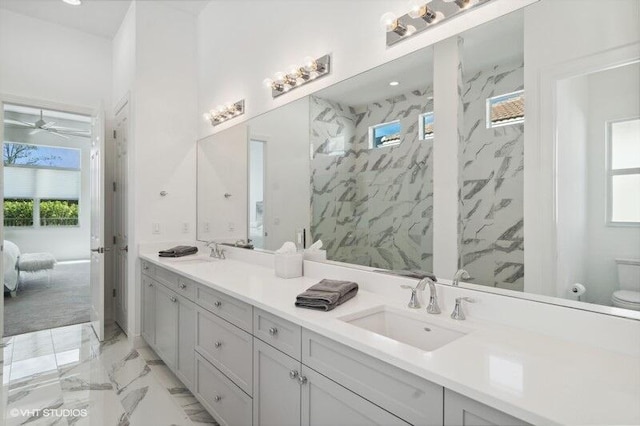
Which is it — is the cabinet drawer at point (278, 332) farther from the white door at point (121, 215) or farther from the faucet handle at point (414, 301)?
the white door at point (121, 215)

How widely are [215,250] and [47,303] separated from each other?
322cm

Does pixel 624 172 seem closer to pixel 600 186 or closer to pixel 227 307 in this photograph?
pixel 600 186

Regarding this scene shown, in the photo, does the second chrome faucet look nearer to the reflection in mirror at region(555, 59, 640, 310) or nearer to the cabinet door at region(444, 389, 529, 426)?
the reflection in mirror at region(555, 59, 640, 310)

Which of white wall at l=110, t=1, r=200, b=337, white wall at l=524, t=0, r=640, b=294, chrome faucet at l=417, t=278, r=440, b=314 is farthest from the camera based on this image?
white wall at l=110, t=1, r=200, b=337

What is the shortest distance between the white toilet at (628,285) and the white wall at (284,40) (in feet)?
3.35

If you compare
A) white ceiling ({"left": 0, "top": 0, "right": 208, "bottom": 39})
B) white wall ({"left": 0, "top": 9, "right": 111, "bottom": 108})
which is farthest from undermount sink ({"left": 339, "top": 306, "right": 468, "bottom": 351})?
white wall ({"left": 0, "top": 9, "right": 111, "bottom": 108})

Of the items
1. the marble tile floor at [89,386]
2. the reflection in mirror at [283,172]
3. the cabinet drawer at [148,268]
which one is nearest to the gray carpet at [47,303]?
the marble tile floor at [89,386]

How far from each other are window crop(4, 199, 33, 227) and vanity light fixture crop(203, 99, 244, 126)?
662 centimetres

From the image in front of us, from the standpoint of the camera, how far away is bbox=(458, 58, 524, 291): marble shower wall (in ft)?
4.41

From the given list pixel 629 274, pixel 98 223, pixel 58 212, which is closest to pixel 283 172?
pixel 629 274

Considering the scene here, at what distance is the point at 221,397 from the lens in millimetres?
1954

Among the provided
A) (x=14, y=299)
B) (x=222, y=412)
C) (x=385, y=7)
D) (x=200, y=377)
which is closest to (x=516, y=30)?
(x=385, y=7)

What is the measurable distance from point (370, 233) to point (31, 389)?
2677 mm

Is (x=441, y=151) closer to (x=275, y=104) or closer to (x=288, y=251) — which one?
(x=288, y=251)
